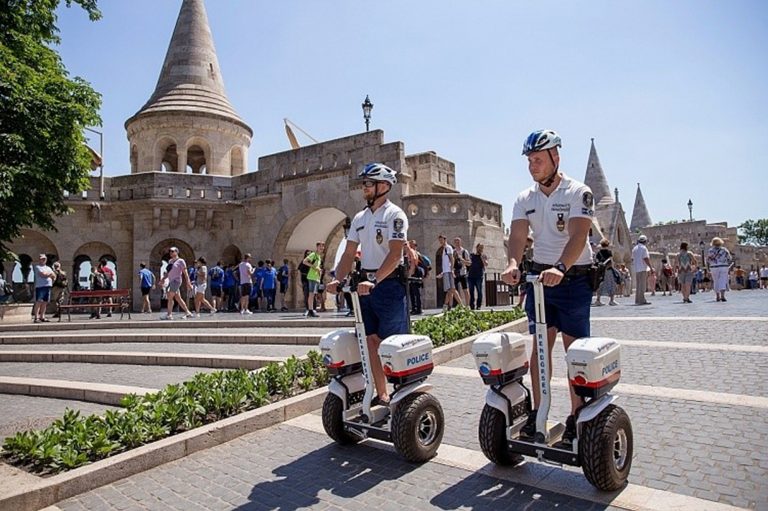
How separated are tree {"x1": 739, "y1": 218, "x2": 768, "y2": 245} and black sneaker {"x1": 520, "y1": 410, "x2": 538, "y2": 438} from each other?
324 ft

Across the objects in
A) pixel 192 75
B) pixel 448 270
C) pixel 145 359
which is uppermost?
pixel 192 75

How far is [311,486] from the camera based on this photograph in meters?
3.45

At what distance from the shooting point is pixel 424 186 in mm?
19234

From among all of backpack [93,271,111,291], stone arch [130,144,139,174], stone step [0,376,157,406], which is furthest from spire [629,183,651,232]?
stone step [0,376,157,406]

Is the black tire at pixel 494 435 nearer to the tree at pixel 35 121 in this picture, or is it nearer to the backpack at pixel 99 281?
the tree at pixel 35 121

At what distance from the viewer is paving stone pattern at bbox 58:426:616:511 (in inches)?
123

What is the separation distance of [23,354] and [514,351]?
9.67 m

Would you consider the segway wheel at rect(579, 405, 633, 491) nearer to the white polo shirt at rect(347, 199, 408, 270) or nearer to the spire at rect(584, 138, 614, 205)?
the white polo shirt at rect(347, 199, 408, 270)

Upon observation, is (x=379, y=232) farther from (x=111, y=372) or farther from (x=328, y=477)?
(x=111, y=372)

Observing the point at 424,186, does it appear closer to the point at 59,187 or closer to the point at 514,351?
the point at 59,187

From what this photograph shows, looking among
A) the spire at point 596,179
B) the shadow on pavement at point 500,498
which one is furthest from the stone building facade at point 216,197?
the spire at point 596,179

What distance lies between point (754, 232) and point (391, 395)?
Answer: 10157 cm

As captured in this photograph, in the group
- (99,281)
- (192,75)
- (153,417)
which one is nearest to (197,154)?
(192,75)

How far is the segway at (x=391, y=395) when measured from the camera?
365cm
